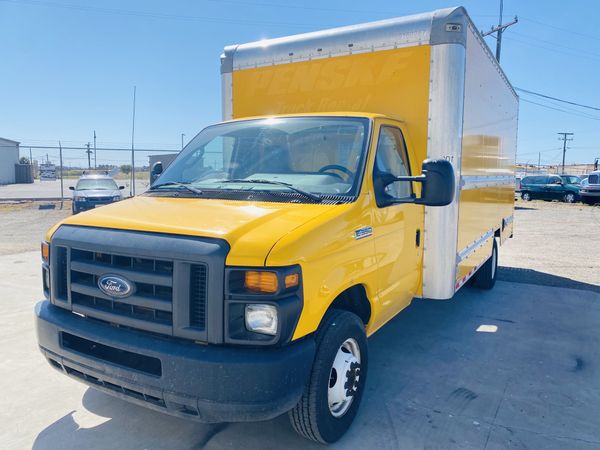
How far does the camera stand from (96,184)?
701 inches

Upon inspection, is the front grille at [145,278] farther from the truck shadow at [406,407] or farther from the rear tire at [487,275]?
the rear tire at [487,275]

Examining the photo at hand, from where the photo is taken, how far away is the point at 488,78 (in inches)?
224

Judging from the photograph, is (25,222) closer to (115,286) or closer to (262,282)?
(115,286)

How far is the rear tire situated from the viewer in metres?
7.18

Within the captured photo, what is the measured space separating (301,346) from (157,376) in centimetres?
81

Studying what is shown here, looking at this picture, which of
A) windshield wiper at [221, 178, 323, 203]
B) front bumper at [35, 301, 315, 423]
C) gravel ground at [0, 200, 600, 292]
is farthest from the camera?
gravel ground at [0, 200, 600, 292]

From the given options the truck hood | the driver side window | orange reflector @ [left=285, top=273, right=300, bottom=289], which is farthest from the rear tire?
orange reflector @ [left=285, top=273, right=300, bottom=289]

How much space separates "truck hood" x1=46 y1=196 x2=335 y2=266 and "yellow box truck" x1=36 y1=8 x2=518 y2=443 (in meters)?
0.01

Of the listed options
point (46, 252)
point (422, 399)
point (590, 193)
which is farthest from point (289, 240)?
point (590, 193)

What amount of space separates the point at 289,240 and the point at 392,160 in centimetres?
171

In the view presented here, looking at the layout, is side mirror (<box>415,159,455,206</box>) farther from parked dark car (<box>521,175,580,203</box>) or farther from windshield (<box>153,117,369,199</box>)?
parked dark car (<box>521,175,580,203</box>)

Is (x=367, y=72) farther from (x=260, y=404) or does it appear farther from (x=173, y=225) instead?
(x=260, y=404)

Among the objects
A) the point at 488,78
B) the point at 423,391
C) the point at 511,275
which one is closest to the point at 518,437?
the point at 423,391

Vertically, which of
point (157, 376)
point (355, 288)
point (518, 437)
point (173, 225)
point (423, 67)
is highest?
point (423, 67)
